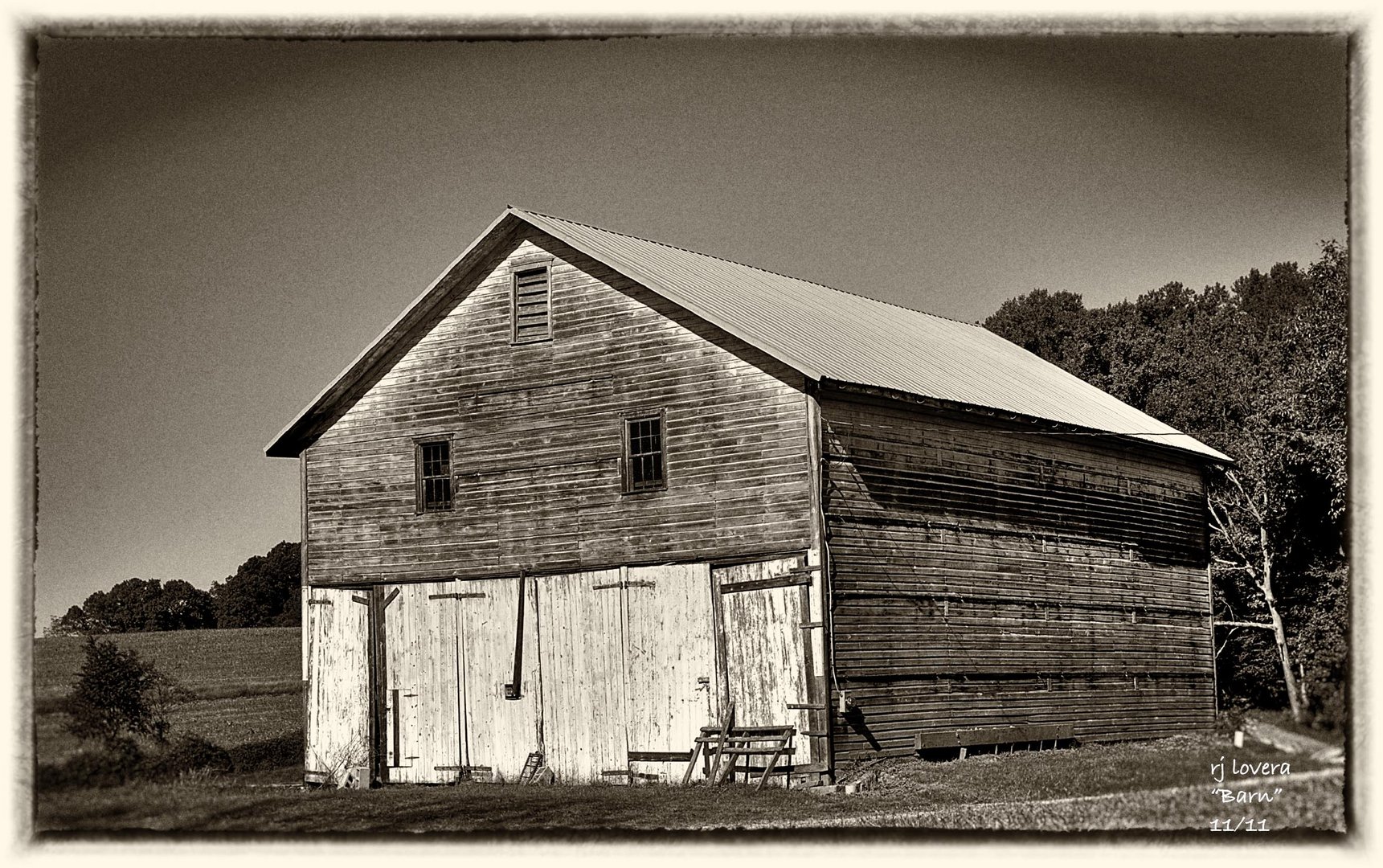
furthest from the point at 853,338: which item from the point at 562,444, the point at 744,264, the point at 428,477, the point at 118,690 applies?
the point at 118,690

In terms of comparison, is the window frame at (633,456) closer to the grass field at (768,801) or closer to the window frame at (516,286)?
the window frame at (516,286)

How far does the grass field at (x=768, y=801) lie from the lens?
15688 mm

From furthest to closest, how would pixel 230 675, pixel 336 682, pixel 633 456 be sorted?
pixel 230 675, pixel 336 682, pixel 633 456

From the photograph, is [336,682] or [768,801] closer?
[768,801]

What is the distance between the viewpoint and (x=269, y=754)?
3088 cm

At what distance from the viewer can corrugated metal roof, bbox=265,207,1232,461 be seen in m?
24.0

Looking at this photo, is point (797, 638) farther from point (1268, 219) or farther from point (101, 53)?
point (101, 53)

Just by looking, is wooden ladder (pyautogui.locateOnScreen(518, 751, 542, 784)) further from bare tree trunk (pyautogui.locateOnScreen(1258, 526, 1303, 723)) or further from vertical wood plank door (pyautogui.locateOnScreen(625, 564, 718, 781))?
bare tree trunk (pyautogui.locateOnScreen(1258, 526, 1303, 723))

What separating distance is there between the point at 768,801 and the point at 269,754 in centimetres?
1356

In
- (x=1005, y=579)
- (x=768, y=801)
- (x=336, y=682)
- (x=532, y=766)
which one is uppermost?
(x=1005, y=579)

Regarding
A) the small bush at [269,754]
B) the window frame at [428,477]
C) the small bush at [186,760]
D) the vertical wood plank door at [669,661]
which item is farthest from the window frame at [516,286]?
the small bush at [269,754]

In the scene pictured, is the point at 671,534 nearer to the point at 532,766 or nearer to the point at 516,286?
the point at 532,766

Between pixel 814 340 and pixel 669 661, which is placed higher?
pixel 814 340

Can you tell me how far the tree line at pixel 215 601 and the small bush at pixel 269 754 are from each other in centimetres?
813
